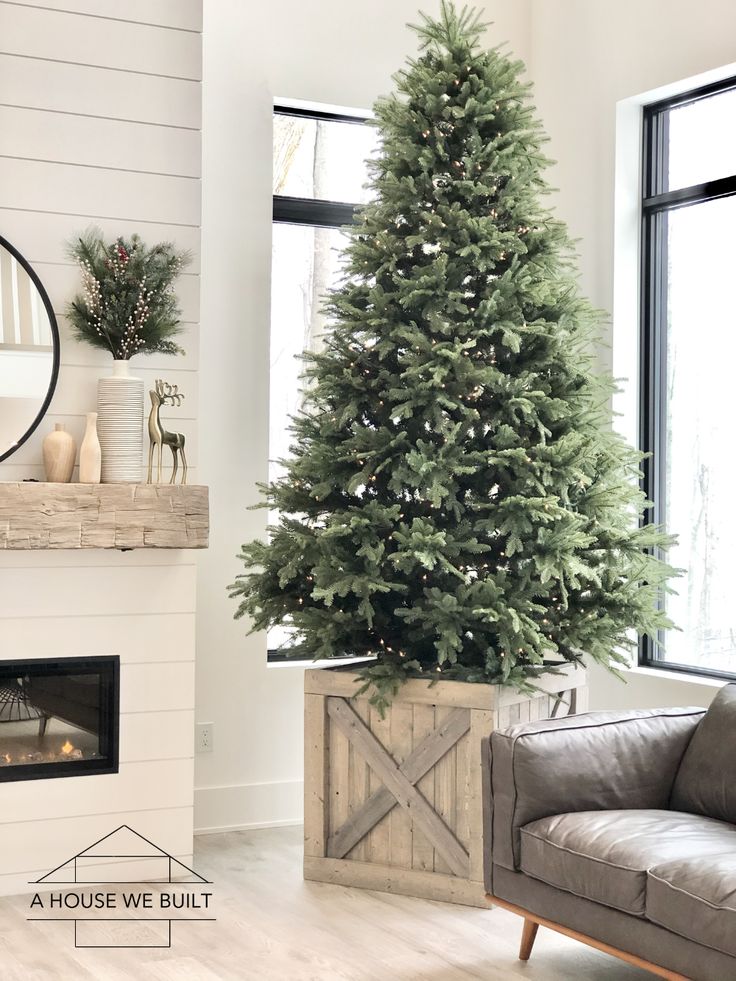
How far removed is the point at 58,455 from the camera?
12.8ft

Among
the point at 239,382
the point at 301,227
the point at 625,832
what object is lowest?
the point at 625,832

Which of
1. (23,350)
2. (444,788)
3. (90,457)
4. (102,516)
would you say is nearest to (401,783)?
(444,788)

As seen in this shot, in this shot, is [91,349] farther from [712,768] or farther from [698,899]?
[698,899]

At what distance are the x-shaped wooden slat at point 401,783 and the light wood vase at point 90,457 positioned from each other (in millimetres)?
1083

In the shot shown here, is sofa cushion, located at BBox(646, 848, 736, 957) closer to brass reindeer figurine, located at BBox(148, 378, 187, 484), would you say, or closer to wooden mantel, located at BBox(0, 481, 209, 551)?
wooden mantel, located at BBox(0, 481, 209, 551)

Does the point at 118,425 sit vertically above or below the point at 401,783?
above

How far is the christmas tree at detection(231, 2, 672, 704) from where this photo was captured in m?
3.77

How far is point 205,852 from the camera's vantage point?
443 centimetres

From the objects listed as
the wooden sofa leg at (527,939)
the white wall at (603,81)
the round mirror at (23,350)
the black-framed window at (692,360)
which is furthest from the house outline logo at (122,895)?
the black-framed window at (692,360)

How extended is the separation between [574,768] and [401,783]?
2.65 ft

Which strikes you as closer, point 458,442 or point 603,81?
point 458,442

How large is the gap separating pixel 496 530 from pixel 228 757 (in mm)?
1641

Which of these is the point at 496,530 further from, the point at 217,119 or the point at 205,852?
the point at 217,119

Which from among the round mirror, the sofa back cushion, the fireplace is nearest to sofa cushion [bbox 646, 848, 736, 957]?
the sofa back cushion
